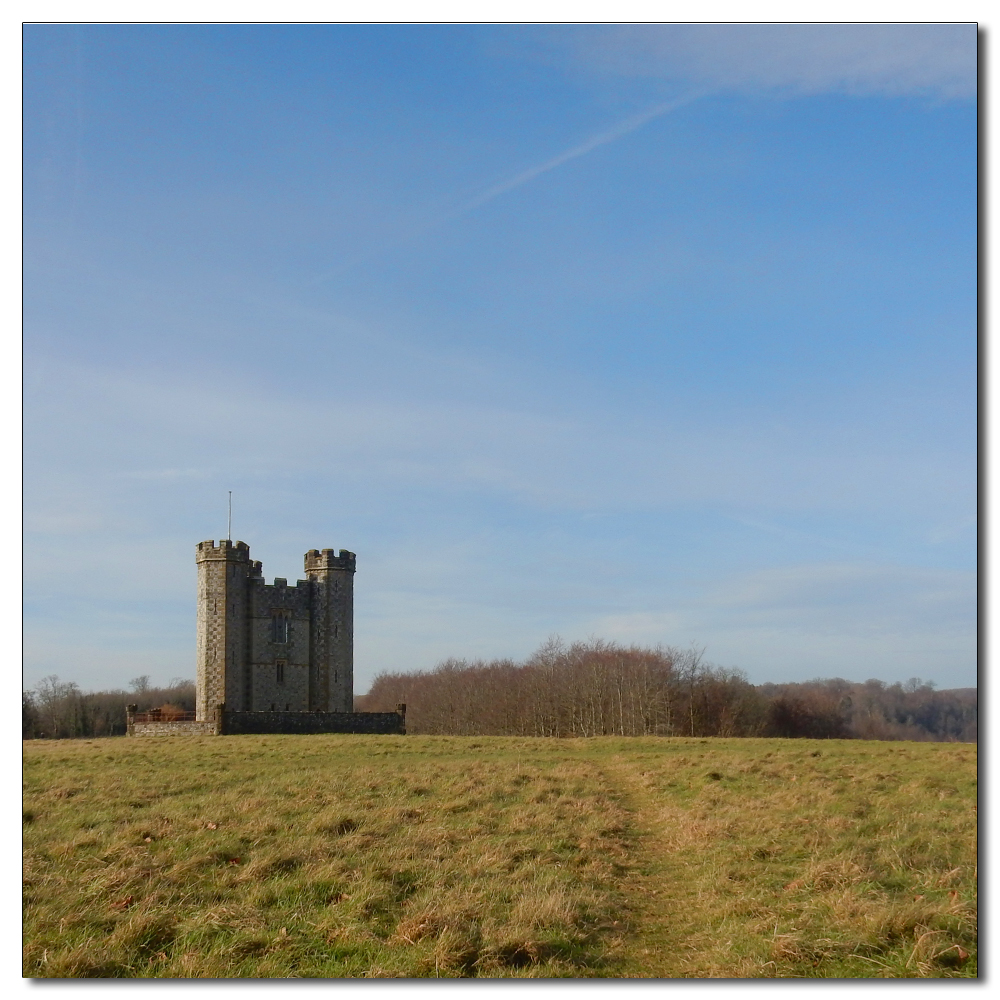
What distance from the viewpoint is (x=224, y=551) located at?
4988 cm

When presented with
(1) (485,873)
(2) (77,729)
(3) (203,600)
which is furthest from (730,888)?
(3) (203,600)

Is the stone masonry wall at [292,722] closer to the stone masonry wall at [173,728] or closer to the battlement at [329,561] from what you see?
the stone masonry wall at [173,728]

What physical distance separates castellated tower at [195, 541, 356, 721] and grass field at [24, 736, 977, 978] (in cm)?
3087

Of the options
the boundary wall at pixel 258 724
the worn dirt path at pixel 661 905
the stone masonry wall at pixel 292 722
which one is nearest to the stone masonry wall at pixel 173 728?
the boundary wall at pixel 258 724

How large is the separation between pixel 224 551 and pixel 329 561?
6.00m

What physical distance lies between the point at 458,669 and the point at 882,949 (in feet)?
201

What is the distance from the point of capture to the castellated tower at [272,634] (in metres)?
49.5

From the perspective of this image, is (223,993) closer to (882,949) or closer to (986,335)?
(882,949)

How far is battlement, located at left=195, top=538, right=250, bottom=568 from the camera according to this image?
49.9 m

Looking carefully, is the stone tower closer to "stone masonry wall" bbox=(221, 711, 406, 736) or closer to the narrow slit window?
the narrow slit window

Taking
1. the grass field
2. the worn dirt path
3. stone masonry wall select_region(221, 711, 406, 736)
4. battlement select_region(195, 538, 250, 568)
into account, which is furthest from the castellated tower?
the worn dirt path

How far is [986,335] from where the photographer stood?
9.87 metres

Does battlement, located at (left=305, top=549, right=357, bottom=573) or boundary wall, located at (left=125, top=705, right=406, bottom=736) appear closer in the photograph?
boundary wall, located at (left=125, top=705, right=406, bottom=736)

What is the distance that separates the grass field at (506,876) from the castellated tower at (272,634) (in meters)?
30.9
